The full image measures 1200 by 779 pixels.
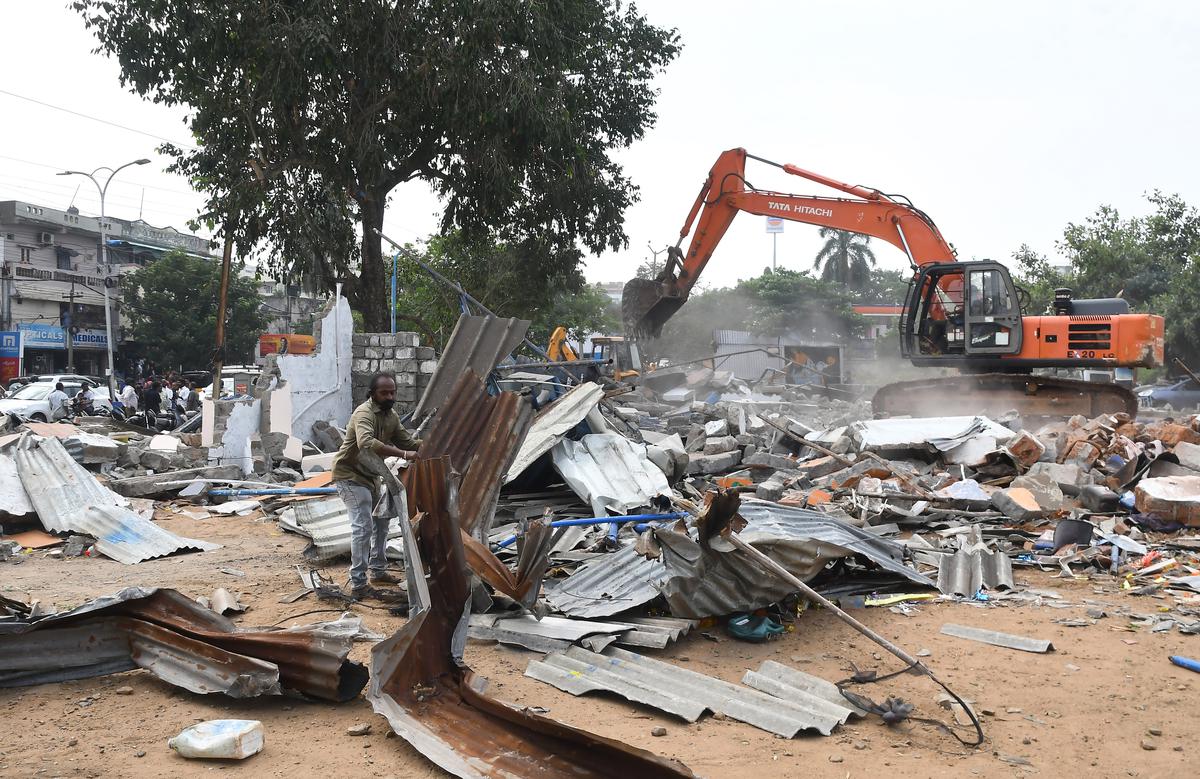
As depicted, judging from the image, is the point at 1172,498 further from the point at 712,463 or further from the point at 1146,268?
the point at 1146,268

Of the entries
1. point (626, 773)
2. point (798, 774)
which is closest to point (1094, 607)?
point (798, 774)

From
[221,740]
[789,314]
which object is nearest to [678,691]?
[221,740]

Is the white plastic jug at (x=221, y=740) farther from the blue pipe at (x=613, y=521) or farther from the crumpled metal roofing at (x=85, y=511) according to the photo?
the crumpled metal roofing at (x=85, y=511)

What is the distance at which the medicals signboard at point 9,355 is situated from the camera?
112ft

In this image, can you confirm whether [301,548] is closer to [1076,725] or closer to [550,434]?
[550,434]

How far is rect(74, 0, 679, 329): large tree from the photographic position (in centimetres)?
1545

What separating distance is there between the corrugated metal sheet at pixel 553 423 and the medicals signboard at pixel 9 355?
33.3m

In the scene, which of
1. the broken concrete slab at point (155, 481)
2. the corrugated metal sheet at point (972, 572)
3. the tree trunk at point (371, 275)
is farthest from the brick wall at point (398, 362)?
the corrugated metal sheet at point (972, 572)

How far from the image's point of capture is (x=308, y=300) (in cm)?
5831

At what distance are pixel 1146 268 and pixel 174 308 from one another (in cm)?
3741

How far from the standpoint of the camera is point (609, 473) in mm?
8422

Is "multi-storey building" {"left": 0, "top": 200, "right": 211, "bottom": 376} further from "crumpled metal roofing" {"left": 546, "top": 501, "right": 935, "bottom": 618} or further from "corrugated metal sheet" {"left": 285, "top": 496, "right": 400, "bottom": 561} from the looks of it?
"crumpled metal roofing" {"left": 546, "top": 501, "right": 935, "bottom": 618}

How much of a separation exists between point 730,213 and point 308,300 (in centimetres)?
4721

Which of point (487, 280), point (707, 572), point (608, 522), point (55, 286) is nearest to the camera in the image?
point (707, 572)
